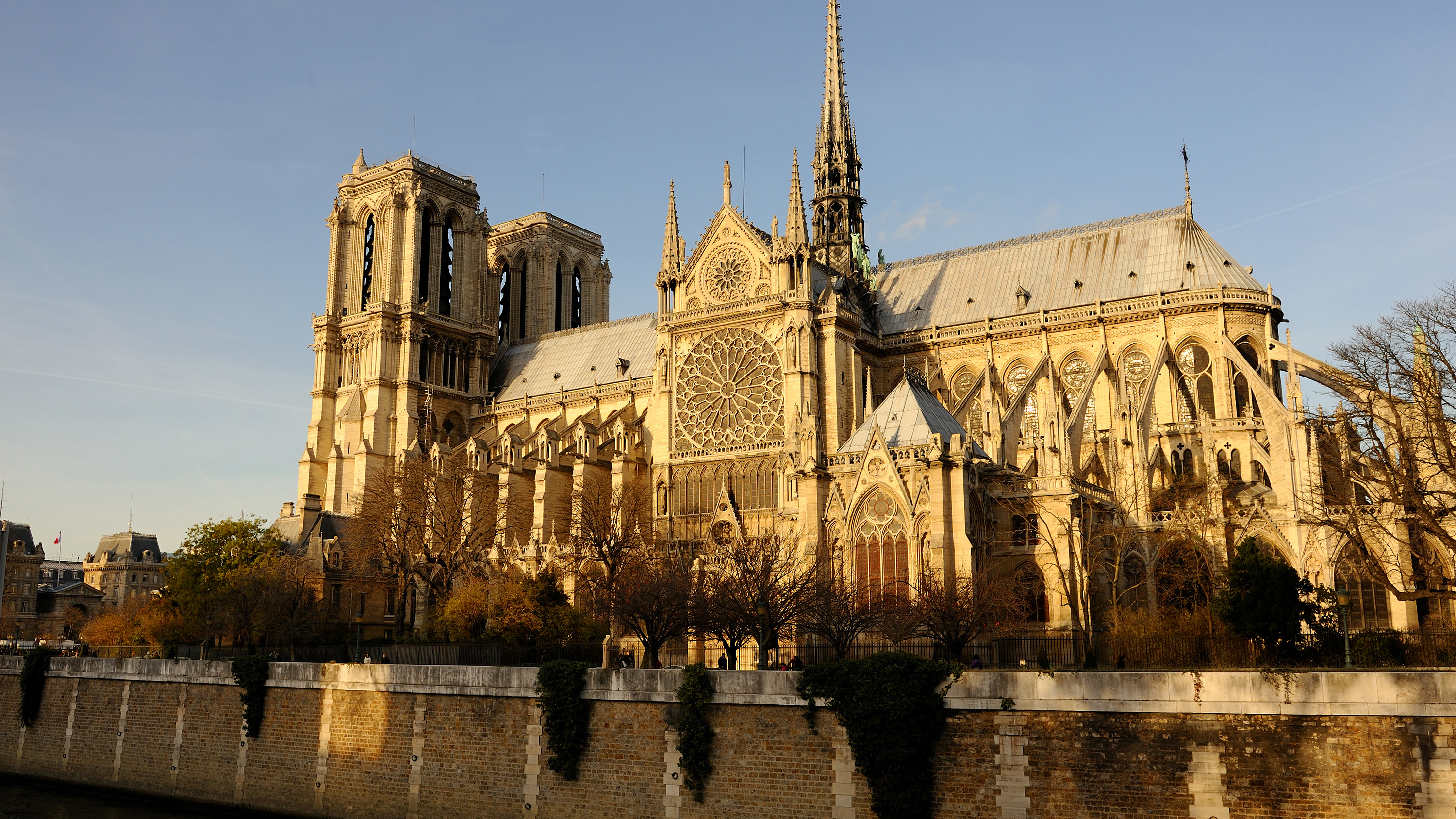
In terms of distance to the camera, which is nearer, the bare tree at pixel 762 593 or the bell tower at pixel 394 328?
the bare tree at pixel 762 593

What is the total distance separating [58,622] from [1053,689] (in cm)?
9624

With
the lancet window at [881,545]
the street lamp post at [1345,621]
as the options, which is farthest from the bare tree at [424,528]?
the street lamp post at [1345,621]

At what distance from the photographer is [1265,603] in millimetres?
24312

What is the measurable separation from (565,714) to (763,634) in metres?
5.27

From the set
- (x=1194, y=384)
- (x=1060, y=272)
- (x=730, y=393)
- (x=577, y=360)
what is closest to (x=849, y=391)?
(x=730, y=393)

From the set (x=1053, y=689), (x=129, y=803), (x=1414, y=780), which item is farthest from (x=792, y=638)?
(x=129, y=803)

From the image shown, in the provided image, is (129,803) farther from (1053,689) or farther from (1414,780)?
(1414,780)

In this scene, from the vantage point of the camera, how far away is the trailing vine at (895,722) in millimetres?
24031

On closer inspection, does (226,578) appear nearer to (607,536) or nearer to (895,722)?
(607,536)

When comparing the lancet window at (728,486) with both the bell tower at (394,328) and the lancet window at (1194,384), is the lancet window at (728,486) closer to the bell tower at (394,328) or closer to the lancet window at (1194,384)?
the lancet window at (1194,384)

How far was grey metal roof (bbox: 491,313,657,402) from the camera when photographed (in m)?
67.2

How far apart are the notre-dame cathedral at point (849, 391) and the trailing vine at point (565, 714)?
11.5m

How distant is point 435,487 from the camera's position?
53.0m

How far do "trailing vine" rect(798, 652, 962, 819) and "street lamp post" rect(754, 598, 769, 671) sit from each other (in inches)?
182
